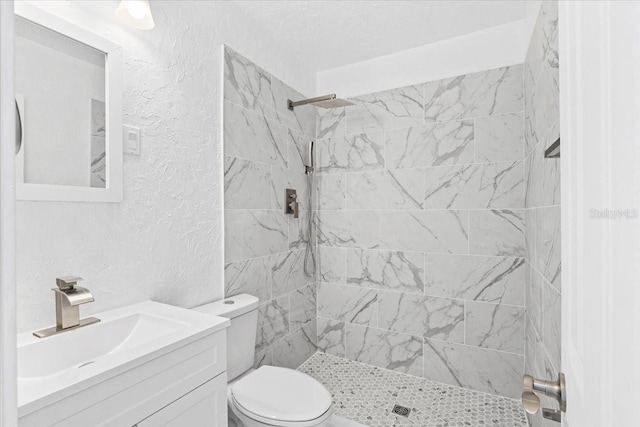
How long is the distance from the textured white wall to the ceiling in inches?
12.0

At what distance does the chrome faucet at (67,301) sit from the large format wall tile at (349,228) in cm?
177

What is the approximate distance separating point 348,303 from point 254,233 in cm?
102

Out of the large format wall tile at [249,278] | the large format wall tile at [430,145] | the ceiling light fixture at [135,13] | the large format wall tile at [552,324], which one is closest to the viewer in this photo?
the large format wall tile at [552,324]

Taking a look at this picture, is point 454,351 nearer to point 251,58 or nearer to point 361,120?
point 361,120

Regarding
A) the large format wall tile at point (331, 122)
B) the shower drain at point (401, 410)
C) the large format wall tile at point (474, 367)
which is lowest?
the shower drain at point (401, 410)

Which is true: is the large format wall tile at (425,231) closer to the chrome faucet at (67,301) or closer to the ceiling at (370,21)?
the ceiling at (370,21)

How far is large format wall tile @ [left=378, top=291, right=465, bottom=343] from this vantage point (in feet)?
7.13

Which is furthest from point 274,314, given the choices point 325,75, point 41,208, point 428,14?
point 428,14

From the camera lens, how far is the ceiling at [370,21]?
1.89 metres

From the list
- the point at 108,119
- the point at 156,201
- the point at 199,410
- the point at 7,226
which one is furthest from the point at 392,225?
the point at 7,226

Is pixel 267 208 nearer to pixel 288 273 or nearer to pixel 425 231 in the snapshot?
pixel 288 273

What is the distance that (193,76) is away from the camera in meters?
1.61

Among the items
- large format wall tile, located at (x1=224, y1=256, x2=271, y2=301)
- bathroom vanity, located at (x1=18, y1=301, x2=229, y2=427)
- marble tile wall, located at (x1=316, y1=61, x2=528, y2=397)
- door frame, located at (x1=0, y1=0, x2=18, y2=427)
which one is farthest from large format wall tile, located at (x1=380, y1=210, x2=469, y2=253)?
door frame, located at (x1=0, y1=0, x2=18, y2=427)

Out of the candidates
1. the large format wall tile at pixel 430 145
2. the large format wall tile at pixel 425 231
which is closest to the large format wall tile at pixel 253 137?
the large format wall tile at pixel 430 145
